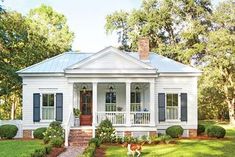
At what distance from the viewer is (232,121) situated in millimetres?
41844

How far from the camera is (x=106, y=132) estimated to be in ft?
80.1

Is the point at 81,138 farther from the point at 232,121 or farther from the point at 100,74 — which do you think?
the point at 232,121

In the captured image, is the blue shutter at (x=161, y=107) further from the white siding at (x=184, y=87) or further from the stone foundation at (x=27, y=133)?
the stone foundation at (x=27, y=133)

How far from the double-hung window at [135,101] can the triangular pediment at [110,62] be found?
3.23 m

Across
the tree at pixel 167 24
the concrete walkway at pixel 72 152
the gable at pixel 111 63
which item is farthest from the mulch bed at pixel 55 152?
the tree at pixel 167 24

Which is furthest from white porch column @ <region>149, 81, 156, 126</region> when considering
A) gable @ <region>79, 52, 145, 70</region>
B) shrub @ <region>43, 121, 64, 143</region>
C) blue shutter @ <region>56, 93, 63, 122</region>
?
blue shutter @ <region>56, 93, 63, 122</region>

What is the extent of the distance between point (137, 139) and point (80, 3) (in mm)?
17597

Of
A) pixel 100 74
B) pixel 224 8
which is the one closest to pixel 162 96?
pixel 100 74

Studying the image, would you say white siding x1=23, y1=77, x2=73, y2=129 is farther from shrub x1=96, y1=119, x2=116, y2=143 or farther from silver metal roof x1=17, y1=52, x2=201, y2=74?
shrub x1=96, y1=119, x2=116, y2=143

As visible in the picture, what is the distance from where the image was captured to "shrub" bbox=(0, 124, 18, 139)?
25.8 metres

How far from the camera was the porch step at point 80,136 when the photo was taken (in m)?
24.0

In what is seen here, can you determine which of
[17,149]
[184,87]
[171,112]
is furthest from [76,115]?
[17,149]

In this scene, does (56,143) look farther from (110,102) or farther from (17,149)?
(110,102)

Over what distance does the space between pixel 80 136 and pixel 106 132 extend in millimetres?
1683
